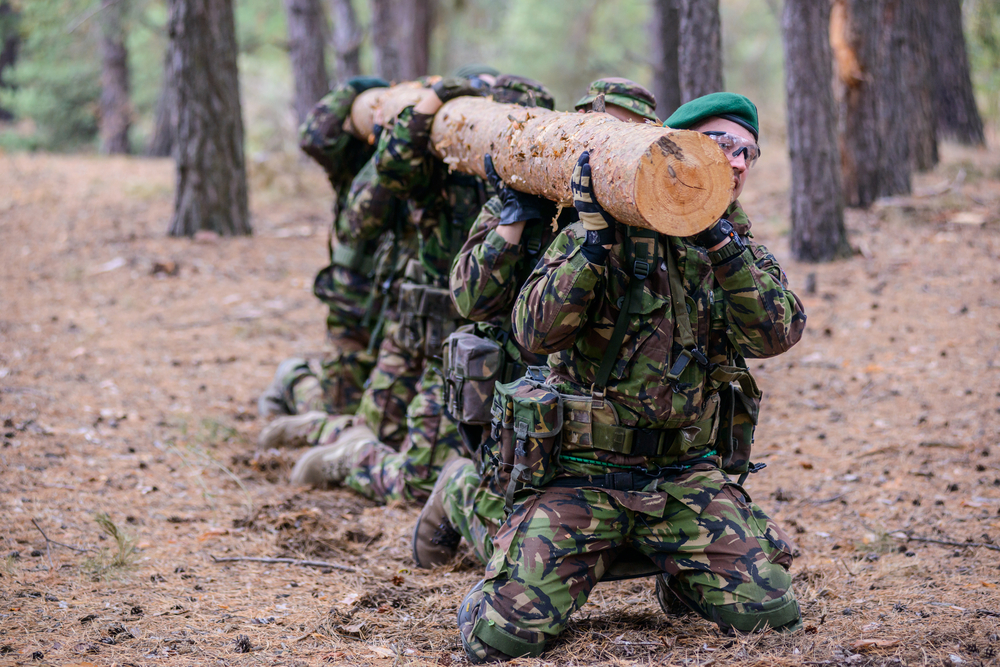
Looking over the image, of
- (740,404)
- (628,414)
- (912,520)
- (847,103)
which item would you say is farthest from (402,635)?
(847,103)

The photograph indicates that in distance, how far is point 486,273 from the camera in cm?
340

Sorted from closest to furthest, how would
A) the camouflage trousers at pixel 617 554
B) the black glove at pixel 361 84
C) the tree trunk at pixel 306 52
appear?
the camouflage trousers at pixel 617 554 < the black glove at pixel 361 84 < the tree trunk at pixel 306 52

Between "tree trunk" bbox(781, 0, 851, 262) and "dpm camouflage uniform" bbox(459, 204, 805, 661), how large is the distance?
5128 millimetres

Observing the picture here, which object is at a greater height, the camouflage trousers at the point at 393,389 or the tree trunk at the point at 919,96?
the tree trunk at the point at 919,96

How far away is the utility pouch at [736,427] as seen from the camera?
342 centimetres

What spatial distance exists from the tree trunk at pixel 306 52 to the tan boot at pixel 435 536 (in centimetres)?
1006

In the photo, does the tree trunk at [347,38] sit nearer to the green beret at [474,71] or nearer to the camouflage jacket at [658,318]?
the green beret at [474,71]

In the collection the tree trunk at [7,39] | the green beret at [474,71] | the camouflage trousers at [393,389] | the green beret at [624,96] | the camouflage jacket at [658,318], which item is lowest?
the camouflage trousers at [393,389]

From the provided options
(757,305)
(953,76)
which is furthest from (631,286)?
(953,76)

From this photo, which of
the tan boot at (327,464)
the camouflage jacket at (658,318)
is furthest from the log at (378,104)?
the camouflage jacket at (658,318)

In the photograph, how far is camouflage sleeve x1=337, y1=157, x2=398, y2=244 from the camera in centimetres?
525

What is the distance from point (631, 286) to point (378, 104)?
301 cm

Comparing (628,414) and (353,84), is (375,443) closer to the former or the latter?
(628,414)

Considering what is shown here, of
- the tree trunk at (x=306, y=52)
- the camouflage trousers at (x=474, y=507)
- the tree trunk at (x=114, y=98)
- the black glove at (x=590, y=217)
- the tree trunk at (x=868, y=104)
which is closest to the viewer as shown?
the black glove at (x=590, y=217)
